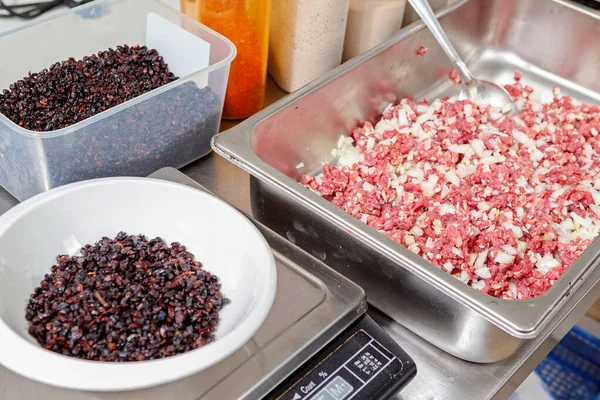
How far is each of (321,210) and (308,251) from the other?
115mm

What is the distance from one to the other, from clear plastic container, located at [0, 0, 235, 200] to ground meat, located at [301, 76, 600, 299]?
0.26 metres

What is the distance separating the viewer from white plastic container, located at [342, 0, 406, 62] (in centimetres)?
149

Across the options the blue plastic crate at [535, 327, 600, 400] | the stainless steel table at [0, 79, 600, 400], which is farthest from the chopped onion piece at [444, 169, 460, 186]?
the blue plastic crate at [535, 327, 600, 400]

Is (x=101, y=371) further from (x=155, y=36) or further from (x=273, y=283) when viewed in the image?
(x=155, y=36)

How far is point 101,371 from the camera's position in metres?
0.73

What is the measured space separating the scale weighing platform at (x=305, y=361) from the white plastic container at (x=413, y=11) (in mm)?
849

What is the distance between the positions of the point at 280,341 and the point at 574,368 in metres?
1.42

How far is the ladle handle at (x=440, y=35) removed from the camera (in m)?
1.45

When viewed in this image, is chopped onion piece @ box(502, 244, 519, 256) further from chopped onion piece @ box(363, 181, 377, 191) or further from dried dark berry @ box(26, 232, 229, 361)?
dried dark berry @ box(26, 232, 229, 361)

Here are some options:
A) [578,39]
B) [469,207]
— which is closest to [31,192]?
[469,207]

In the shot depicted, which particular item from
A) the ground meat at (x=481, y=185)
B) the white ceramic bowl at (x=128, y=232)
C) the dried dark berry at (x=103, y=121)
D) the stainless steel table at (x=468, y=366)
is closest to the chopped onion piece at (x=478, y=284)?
the ground meat at (x=481, y=185)

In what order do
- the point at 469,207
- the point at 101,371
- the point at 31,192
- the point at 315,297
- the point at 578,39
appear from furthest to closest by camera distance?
the point at 578,39, the point at 469,207, the point at 31,192, the point at 315,297, the point at 101,371

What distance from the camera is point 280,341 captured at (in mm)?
907

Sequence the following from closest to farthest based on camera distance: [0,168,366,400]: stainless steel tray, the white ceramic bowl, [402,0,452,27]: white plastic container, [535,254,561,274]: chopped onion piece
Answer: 1. the white ceramic bowl
2. [0,168,366,400]: stainless steel tray
3. [535,254,561,274]: chopped onion piece
4. [402,0,452,27]: white plastic container
